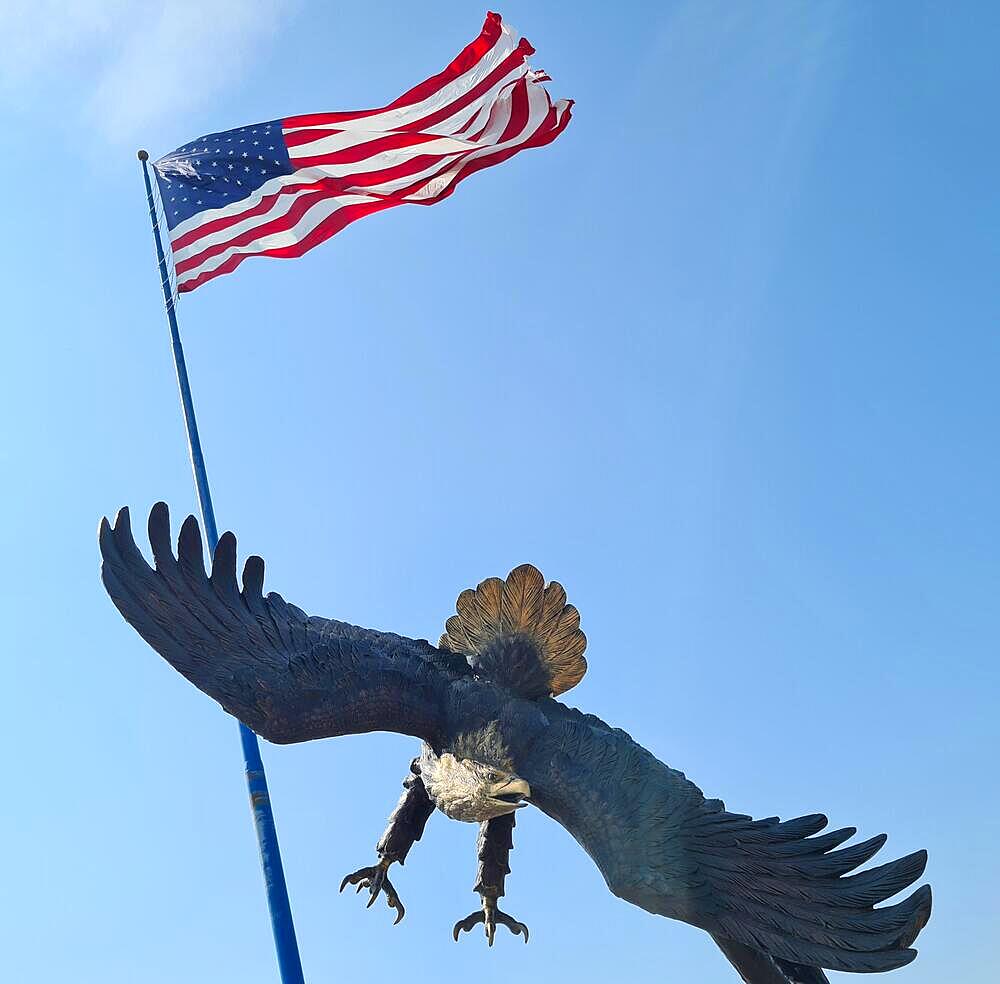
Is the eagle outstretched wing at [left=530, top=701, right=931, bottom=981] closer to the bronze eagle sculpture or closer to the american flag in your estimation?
the bronze eagle sculpture

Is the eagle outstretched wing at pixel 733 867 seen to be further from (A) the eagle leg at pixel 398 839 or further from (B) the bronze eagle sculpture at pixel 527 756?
(A) the eagle leg at pixel 398 839

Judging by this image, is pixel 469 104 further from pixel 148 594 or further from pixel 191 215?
pixel 148 594

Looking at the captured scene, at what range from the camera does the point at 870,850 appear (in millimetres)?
6520

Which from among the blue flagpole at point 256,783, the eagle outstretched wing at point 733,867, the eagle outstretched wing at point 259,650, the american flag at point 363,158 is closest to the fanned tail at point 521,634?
the eagle outstretched wing at point 259,650

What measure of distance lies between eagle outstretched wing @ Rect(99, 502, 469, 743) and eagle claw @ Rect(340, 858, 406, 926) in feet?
3.11

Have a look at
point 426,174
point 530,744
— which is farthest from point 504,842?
point 426,174

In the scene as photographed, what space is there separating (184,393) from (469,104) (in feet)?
10.9

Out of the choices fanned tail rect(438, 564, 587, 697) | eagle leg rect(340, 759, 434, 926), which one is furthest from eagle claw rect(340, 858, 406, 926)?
fanned tail rect(438, 564, 587, 697)

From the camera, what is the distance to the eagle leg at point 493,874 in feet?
24.5

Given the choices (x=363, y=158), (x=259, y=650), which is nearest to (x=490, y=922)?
(x=259, y=650)

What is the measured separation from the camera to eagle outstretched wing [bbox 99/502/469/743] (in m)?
6.55

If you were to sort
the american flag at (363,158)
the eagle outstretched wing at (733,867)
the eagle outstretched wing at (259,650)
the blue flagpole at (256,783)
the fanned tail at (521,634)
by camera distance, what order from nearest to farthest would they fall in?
the eagle outstretched wing at (733,867) < the eagle outstretched wing at (259,650) < the fanned tail at (521,634) < the blue flagpole at (256,783) < the american flag at (363,158)

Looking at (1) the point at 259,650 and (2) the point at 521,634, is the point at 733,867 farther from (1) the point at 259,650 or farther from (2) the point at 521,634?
(1) the point at 259,650

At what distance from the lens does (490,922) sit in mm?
7453
